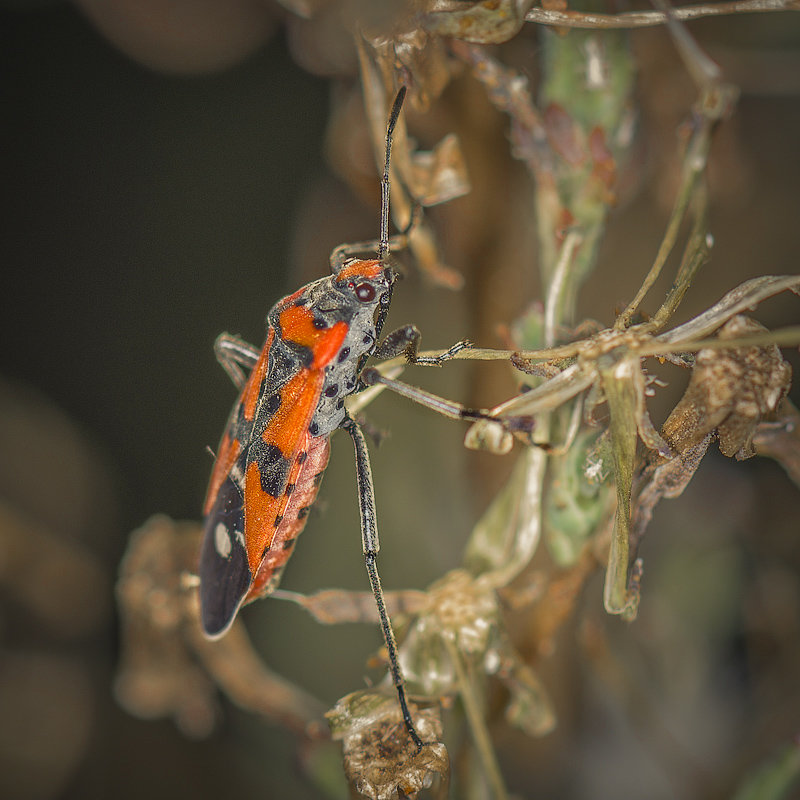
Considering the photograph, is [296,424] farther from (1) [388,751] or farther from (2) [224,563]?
(1) [388,751]

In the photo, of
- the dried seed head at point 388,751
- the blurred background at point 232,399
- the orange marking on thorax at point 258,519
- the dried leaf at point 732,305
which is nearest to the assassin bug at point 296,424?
the orange marking on thorax at point 258,519

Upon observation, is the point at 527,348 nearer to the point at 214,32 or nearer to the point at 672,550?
the point at 672,550

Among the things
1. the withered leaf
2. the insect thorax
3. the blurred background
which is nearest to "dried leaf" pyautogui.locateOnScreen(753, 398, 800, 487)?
the withered leaf

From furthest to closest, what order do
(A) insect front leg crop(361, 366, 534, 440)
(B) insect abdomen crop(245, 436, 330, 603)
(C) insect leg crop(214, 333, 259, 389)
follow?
(C) insect leg crop(214, 333, 259, 389) → (B) insect abdomen crop(245, 436, 330, 603) → (A) insect front leg crop(361, 366, 534, 440)

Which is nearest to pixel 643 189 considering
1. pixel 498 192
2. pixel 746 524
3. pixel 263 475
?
pixel 498 192

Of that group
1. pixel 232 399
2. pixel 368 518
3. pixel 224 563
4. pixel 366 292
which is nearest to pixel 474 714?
pixel 368 518

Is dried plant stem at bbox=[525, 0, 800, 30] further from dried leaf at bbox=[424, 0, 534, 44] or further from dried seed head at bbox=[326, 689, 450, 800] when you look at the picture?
dried seed head at bbox=[326, 689, 450, 800]

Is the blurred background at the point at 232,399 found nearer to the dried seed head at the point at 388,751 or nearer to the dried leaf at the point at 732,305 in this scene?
the dried seed head at the point at 388,751
